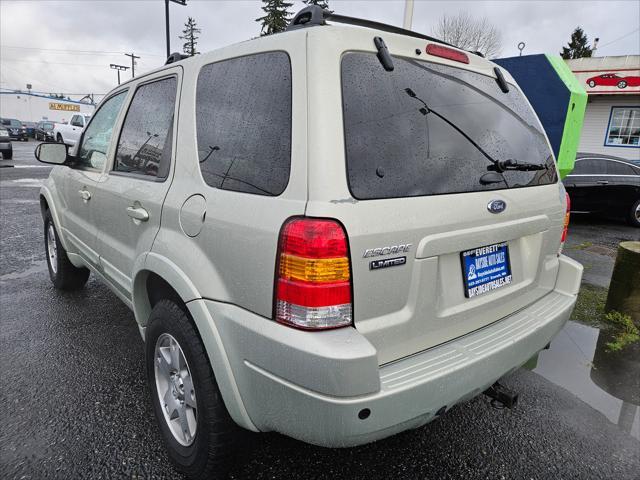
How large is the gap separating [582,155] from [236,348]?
9855 mm

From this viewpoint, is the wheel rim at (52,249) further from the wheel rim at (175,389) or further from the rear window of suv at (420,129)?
the rear window of suv at (420,129)

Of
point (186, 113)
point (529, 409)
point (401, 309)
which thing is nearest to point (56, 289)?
point (186, 113)

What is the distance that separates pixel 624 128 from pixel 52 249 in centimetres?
2028

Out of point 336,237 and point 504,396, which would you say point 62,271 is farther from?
point 504,396

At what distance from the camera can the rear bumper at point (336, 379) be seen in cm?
142

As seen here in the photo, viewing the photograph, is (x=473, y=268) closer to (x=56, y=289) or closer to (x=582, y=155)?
(x=56, y=289)


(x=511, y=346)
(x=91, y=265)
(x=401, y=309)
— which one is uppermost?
(x=401, y=309)

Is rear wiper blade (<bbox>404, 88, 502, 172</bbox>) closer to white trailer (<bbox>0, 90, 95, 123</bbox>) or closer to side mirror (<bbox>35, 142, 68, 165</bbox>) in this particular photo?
side mirror (<bbox>35, 142, 68, 165</bbox>)

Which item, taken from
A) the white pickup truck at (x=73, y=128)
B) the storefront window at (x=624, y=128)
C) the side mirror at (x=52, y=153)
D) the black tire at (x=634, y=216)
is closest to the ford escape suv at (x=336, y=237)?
the side mirror at (x=52, y=153)

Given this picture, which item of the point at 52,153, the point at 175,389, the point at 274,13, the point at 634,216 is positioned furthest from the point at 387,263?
the point at 274,13

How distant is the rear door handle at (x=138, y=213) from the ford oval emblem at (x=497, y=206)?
5.55 feet

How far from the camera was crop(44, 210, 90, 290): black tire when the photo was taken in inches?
163

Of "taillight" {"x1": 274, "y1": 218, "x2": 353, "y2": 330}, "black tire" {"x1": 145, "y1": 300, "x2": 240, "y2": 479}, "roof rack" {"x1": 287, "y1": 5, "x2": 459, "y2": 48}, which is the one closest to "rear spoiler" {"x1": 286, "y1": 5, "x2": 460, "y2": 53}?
"roof rack" {"x1": 287, "y1": 5, "x2": 459, "y2": 48}

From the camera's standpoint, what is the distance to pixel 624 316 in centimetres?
411
